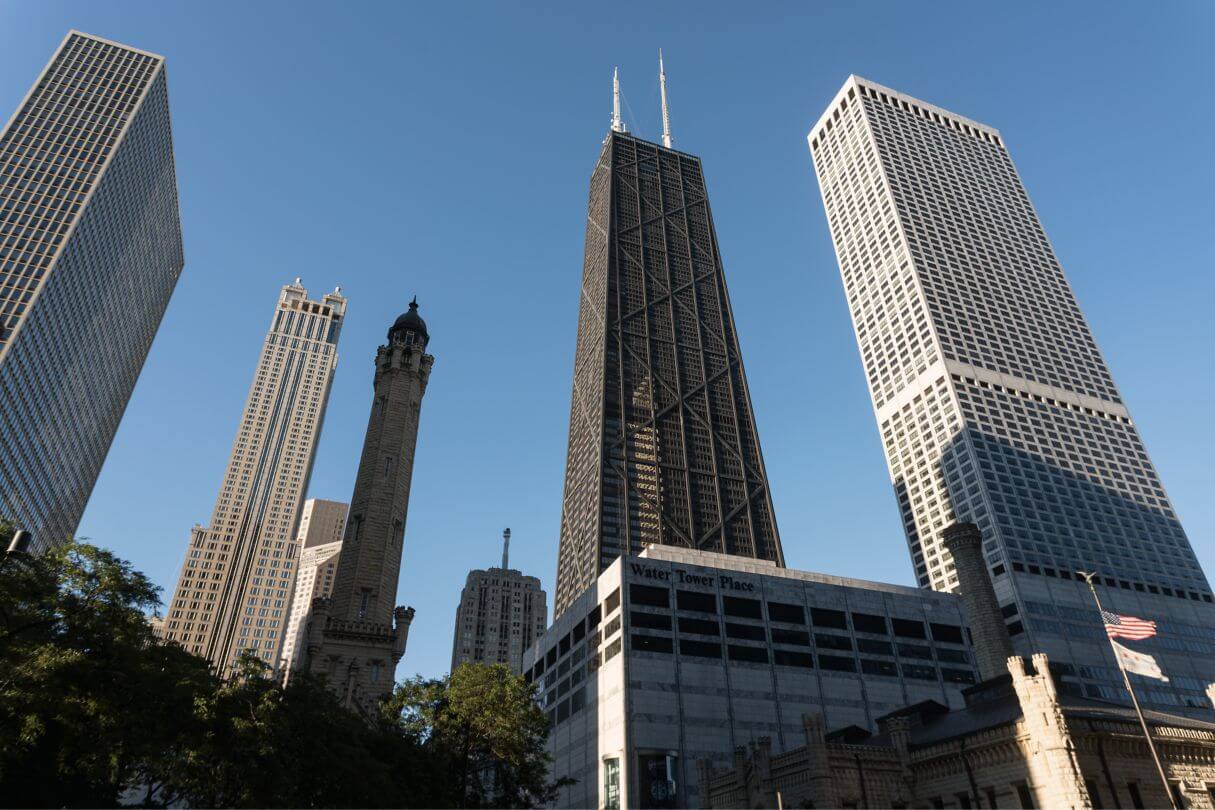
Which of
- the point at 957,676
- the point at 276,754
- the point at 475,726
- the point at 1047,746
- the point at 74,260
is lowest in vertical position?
the point at 276,754

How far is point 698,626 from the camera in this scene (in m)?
102

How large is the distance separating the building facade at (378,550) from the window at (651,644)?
32.4 metres

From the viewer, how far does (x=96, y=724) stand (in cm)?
3178

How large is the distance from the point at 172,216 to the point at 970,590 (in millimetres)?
174811

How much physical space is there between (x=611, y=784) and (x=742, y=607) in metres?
27.9

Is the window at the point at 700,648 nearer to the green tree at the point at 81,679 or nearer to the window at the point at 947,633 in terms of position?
the window at the point at 947,633

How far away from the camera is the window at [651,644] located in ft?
320

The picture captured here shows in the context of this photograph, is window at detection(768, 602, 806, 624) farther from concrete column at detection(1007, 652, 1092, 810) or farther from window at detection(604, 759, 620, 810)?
concrete column at detection(1007, 652, 1092, 810)

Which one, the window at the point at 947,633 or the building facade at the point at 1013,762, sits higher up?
the window at the point at 947,633

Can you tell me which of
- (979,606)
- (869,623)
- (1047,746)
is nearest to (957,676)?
(979,606)

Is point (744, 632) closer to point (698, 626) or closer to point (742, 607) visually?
point (742, 607)

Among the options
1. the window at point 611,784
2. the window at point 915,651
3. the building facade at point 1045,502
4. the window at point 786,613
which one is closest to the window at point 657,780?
the window at point 611,784

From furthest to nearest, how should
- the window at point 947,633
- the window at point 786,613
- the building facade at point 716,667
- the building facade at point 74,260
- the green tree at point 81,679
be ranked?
the building facade at point 74,260 < the window at point 947,633 < the window at point 786,613 < the building facade at point 716,667 < the green tree at point 81,679

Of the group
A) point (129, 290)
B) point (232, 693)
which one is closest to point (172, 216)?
point (129, 290)
